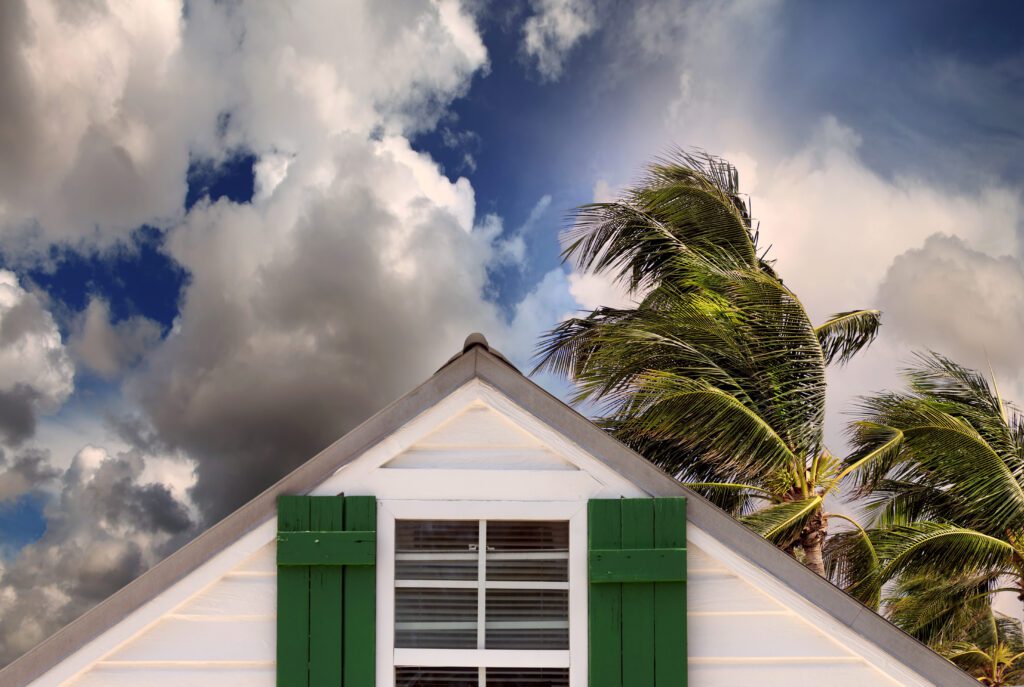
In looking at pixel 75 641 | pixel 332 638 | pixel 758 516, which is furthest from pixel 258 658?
pixel 758 516

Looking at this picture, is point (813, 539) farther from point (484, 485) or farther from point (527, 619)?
point (484, 485)

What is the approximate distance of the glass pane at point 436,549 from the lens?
488 cm

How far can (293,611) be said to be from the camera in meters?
4.72

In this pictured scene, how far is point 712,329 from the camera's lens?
1448cm

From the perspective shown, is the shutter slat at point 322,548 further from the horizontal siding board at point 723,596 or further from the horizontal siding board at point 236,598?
the horizontal siding board at point 723,596

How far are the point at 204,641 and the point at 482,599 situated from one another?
161cm

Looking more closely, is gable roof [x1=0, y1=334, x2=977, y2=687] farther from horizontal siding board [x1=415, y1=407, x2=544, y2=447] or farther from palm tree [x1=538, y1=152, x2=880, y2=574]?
palm tree [x1=538, y1=152, x2=880, y2=574]

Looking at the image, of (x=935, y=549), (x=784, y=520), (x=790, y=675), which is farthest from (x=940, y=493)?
(x=790, y=675)

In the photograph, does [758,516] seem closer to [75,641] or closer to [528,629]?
[528,629]

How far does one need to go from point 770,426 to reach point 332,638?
11166 millimetres

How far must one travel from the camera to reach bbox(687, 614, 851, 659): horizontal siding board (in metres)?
Result: 4.81

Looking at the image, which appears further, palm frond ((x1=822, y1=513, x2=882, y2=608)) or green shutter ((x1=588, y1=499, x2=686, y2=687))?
palm frond ((x1=822, y1=513, x2=882, y2=608))

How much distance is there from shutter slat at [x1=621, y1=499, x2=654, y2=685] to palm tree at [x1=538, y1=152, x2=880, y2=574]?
29.2 ft

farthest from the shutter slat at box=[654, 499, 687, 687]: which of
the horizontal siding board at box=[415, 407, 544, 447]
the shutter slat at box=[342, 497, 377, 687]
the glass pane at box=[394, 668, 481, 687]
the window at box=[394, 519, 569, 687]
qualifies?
the shutter slat at box=[342, 497, 377, 687]
